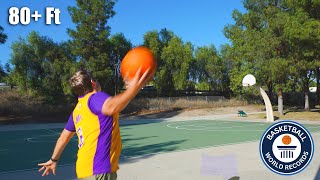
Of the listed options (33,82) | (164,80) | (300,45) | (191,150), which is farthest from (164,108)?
(191,150)

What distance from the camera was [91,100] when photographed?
3246mm

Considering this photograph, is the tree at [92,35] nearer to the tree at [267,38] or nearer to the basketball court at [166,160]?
the tree at [267,38]

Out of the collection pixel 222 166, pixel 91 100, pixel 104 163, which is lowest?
pixel 222 166

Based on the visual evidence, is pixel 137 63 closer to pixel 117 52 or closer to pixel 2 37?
pixel 2 37

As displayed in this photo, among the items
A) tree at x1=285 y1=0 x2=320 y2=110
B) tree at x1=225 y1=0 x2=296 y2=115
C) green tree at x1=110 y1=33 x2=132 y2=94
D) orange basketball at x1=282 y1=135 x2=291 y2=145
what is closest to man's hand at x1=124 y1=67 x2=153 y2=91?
orange basketball at x1=282 y1=135 x2=291 y2=145

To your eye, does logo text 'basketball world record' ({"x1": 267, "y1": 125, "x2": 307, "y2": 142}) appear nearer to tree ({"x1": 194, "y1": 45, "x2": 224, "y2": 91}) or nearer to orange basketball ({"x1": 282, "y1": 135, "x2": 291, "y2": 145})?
orange basketball ({"x1": 282, "y1": 135, "x2": 291, "y2": 145})

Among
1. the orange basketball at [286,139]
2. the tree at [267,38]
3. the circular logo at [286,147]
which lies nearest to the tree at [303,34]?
the tree at [267,38]

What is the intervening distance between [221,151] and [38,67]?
27603 millimetres

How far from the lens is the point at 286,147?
488 centimetres

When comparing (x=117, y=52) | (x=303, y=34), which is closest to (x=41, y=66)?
(x=117, y=52)

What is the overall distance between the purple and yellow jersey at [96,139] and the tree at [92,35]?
1192 inches

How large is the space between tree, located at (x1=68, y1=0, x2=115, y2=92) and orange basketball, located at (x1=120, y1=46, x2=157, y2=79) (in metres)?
30.2

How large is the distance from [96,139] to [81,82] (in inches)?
20.9

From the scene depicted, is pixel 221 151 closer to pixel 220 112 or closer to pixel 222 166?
pixel 222 166
